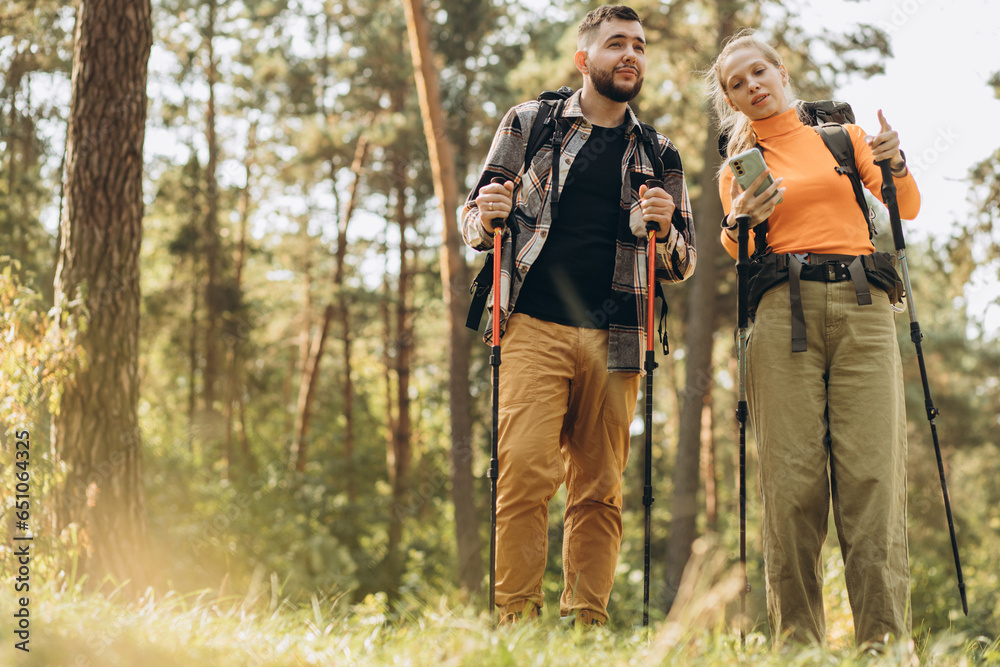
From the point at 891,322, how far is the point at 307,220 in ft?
62.8

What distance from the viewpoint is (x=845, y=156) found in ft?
10.8

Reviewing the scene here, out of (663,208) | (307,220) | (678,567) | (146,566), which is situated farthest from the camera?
(307,220)

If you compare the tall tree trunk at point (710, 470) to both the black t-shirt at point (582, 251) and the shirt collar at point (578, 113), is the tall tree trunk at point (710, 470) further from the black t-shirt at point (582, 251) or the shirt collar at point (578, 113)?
the black t-shirt at point (582, 251)

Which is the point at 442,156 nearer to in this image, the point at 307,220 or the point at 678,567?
the point at 678,567

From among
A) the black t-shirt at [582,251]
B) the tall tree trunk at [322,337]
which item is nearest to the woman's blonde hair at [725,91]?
the black t-shirt at [582,251]

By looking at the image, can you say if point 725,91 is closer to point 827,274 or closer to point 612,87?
point 612,87

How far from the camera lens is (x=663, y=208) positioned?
133 inches

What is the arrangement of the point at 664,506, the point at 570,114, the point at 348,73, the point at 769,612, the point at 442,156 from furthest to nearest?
the point at 664,506 → the point at 348,73 → the point at 442,156 → the point at 570,114 → the point at 769,612

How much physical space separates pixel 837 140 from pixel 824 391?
109 cm

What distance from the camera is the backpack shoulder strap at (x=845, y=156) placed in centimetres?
326

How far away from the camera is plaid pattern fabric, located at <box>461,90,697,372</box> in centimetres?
344

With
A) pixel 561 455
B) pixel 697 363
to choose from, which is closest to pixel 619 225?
pixel 561 455

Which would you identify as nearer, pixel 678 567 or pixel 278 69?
pixel 678 567

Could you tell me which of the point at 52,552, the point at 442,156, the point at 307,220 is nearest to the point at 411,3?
the point at 442,156
